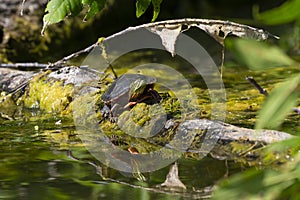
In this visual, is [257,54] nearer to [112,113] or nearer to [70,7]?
[70,7]

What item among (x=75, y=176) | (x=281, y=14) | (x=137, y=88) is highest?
(x=281, y=14)

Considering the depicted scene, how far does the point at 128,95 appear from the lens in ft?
9.49

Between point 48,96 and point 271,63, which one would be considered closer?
point 271,63

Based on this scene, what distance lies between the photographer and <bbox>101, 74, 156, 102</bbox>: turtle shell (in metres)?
2.88

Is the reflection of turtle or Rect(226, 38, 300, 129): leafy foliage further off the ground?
Rect(226, 38, 300, 129): leafy foliage

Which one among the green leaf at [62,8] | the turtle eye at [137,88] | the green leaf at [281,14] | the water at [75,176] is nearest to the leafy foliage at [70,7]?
the green leaf at [62,8]

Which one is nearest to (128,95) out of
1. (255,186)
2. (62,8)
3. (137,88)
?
(137,88)

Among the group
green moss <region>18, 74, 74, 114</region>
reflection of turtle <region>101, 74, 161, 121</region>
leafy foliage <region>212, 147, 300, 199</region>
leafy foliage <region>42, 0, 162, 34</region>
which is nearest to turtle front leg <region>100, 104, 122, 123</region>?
reflection of turtle <region>101, 74, 161, 121</region>

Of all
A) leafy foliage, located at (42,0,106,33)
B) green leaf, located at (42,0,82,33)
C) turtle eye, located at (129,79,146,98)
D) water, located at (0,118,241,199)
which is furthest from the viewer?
turtle eye, located at (129,79,146,98)

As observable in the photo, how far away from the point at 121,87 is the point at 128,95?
63 millimetres

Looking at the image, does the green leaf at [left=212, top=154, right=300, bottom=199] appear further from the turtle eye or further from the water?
the turtle eye

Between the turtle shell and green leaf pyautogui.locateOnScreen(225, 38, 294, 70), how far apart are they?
6.96 feet

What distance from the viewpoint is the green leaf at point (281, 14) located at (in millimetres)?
737

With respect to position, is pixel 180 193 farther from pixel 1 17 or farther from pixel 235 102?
pixel 1 17
